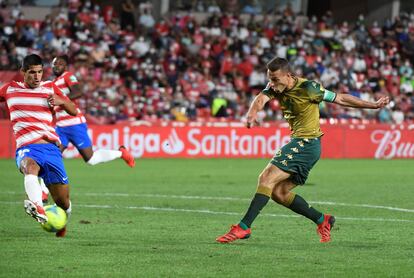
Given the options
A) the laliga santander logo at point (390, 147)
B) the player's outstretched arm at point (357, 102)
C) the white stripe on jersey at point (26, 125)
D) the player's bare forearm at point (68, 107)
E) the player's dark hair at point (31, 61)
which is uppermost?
the player's dark hair at point (31, 61)

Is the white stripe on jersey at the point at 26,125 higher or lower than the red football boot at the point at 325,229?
higher

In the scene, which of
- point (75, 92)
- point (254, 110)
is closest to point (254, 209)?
point (254, 110)

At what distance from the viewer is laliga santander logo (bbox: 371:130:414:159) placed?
29.3m

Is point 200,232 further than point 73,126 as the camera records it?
No

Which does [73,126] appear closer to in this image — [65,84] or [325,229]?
[65,84]

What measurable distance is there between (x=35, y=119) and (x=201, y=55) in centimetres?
2290

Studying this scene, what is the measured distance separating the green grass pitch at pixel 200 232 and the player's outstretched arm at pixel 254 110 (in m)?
1.27

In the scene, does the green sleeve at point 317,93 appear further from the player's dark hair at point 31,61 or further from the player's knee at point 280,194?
the player's dark hair at point 31,61

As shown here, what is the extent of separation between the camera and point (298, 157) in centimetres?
1038

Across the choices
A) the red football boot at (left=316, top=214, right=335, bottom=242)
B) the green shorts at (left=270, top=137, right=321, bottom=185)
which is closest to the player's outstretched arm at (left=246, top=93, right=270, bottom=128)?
the green shorts at (left=270, top=137, right=321, bottom=185)

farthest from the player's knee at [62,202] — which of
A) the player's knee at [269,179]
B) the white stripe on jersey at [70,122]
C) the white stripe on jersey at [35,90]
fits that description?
the white stripe on jersey at [70,122]

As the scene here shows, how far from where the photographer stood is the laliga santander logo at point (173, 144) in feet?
90.1

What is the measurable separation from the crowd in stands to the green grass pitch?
28.6 ft

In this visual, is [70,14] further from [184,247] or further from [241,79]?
[184,247]
